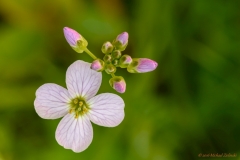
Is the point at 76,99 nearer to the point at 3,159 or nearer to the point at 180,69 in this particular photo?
the point at 3,159

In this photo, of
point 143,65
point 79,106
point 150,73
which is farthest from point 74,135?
point 150,73

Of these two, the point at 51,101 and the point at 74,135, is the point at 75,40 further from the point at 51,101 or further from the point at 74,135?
the point at 74,135

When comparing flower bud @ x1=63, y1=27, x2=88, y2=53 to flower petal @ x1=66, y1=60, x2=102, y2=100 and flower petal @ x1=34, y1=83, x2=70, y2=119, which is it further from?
flower petal @ x1=34, y1=83, x2=70, y2=119

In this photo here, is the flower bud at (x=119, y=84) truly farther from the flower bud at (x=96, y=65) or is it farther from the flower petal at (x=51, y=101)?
the flower petal at (x=51, y=101)

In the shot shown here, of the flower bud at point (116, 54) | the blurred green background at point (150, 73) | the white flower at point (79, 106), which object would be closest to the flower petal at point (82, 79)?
the white flower at point (79, 106)

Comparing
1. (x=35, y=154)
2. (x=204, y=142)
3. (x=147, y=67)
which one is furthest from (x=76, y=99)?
(x=204, y=142)

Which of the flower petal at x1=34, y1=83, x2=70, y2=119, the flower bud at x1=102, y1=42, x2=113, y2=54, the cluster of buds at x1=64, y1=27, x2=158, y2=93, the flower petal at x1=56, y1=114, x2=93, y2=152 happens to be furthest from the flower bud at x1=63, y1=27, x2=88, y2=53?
the flower petal at x1=56, y1=114, x2=93, y2=152

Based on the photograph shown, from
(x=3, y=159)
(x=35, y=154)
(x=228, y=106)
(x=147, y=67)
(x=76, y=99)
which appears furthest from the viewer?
(x=228, y=106)
